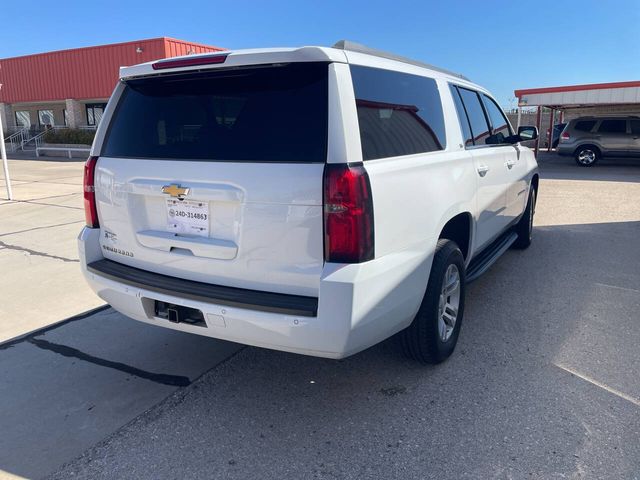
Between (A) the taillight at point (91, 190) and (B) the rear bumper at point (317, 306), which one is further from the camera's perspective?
(A) the taillight at point (91, 190)

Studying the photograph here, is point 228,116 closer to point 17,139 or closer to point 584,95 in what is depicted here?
point 584,95

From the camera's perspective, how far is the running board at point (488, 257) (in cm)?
421

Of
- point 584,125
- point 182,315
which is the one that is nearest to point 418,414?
point 182,315

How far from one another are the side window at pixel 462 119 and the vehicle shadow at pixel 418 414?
4.89ft

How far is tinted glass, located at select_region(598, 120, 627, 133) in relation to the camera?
19.0m

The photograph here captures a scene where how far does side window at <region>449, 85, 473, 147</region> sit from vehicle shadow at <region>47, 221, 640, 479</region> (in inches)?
58.7

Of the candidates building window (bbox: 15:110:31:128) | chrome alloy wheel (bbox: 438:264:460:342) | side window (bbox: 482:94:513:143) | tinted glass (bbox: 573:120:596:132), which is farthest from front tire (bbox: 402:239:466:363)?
building window (bbox: 15:110:31:128)

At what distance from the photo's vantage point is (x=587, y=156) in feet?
65.1

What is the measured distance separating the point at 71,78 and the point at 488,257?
29.3 metres

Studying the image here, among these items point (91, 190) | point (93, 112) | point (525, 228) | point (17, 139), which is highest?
point (93, 112)

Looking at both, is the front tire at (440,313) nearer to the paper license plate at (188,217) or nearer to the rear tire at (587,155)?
the paper license plate at (188,217)

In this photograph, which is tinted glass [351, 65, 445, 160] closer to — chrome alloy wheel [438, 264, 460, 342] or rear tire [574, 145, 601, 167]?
chrome alloy wheel [438, 264, 460, 342]

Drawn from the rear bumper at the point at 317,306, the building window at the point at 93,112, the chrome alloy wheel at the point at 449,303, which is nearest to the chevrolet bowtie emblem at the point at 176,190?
the rear bumper at the point at 317,306

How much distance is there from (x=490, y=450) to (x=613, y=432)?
0.71m
